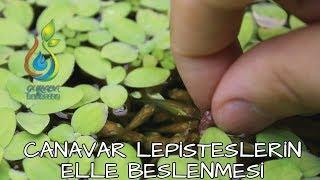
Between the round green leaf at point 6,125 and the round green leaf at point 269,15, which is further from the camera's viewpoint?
the round green leaf at point 269,15

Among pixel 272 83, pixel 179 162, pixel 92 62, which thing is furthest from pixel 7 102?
pixel 272 83

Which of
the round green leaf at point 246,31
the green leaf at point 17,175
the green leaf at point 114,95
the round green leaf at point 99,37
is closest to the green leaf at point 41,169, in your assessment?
the green leaf at point 17,175

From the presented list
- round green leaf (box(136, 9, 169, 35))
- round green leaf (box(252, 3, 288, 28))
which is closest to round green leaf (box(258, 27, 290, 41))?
round green leaf (box(252, 3, 288, 28))

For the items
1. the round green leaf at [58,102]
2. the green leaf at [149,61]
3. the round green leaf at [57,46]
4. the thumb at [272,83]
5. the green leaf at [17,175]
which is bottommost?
the green leaf at [17,175]

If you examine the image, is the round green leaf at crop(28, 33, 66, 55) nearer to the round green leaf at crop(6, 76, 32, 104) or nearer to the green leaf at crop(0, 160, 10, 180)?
the round green leaf at crop(6, 76, 32, 104)

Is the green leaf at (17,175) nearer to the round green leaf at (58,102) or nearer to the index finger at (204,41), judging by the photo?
the round green leaf at (58,102)

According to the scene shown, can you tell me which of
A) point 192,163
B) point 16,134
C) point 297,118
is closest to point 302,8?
point 297,118

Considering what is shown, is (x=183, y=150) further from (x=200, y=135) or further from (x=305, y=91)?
(x=305, y=91)
